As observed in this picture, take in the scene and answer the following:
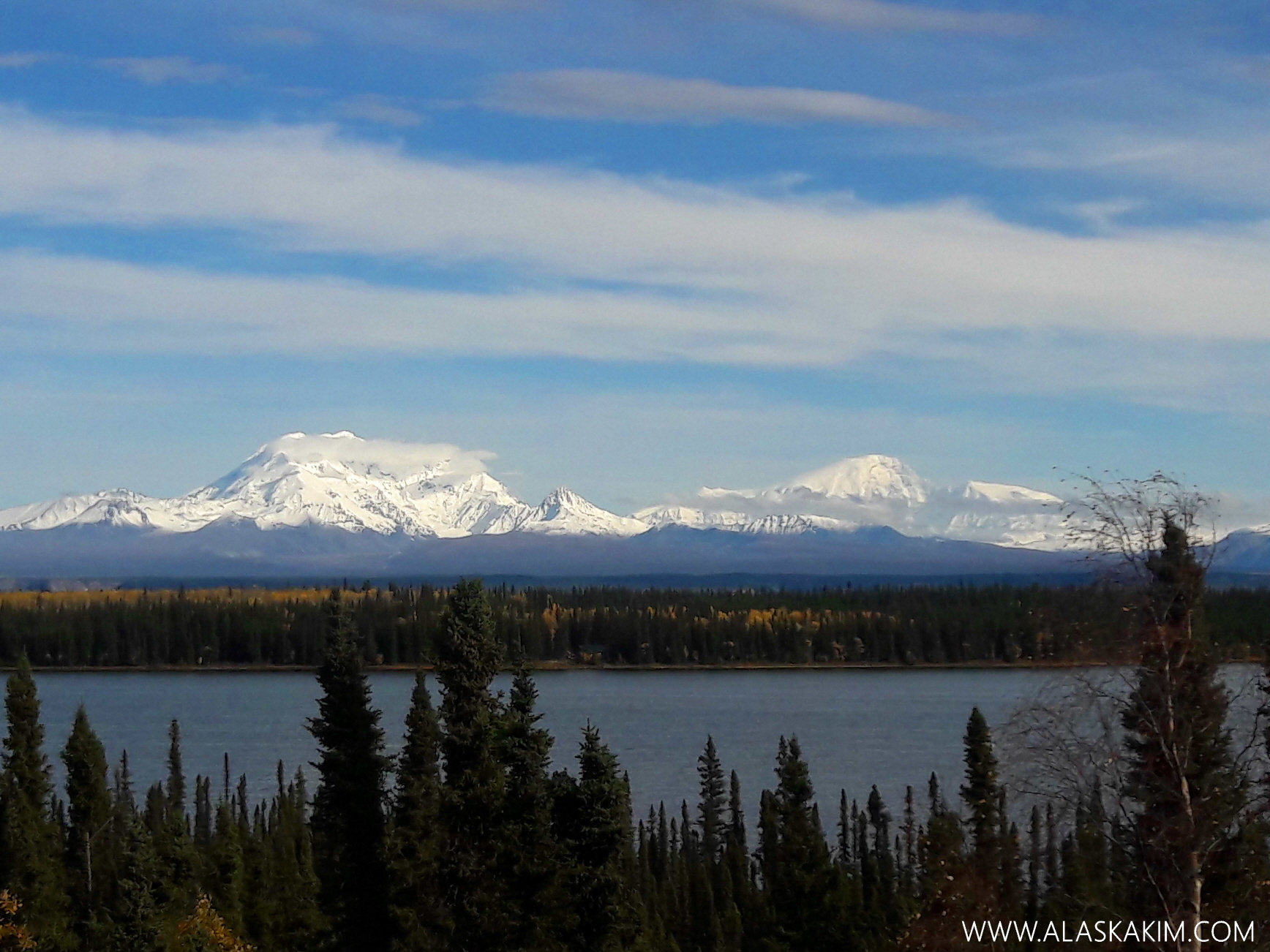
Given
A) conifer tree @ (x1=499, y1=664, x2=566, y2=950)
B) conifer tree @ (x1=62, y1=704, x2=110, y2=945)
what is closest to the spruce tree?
conifer tree @ (x1=499, y1=664, x2=566, y2=950)

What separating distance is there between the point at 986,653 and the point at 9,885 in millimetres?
163417

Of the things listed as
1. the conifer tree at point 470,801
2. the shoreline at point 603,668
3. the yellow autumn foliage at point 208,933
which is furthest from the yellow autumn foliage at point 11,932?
the shoreline at point 603,668

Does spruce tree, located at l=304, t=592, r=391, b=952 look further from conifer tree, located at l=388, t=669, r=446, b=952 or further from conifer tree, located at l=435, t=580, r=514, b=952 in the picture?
conifer tree, located at l=435, t=580, r=514, b=952

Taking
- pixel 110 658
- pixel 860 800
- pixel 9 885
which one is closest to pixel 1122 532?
pixel 9 885

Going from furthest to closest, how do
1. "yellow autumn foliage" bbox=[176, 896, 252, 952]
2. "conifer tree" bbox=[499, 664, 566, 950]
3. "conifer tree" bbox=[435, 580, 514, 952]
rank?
"conifer tree" bbox=[435, 580, 514, 952]
"conifer tree" bbox=[499, 664, 566, 950]
"yellow autumn foliage" bbox=[176, 896, 252, 952]

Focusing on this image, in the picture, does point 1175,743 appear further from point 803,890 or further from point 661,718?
point 661,718

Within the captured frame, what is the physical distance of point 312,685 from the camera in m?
163

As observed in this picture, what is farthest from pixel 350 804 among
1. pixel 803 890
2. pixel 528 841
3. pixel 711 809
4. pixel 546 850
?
pixel 711 809

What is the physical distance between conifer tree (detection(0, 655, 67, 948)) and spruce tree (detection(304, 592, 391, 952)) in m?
7.49

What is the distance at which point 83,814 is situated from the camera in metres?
37.5

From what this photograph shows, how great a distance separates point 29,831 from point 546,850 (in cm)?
1480

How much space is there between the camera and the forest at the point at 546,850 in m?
13.3

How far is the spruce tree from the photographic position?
1150 inches

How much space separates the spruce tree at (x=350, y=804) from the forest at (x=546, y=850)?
47 millimetres
